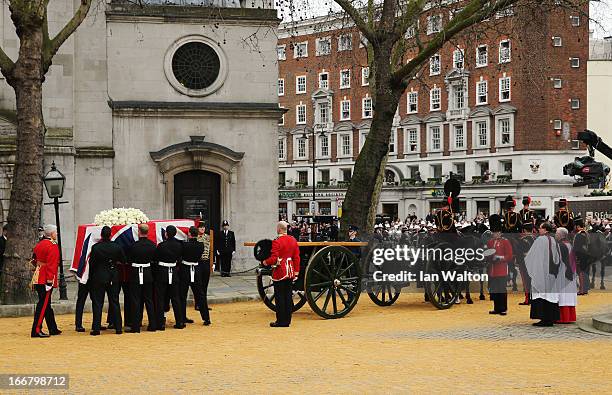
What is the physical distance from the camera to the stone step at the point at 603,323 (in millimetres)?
15758

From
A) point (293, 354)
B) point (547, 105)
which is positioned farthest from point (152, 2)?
point (547, 105)

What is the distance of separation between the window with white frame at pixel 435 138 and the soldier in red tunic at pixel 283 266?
6081 centimetres

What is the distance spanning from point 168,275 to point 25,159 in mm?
5073

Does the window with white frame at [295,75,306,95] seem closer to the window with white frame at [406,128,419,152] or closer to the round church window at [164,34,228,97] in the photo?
the window with white frame at [406,128,419,152]

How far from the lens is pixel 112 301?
16.7m

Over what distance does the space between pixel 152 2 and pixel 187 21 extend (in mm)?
2158

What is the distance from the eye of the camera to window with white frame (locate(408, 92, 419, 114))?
79.3 metres

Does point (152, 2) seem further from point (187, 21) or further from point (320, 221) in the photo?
point (320, 221)

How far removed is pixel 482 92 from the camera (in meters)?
73.5

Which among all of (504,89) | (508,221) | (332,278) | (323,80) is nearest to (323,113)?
(323,80)

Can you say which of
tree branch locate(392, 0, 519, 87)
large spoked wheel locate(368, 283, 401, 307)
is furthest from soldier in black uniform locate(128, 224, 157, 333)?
tree branch locate(392, 0, 519, 87)

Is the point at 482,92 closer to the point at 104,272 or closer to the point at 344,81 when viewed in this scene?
the point at 344,81

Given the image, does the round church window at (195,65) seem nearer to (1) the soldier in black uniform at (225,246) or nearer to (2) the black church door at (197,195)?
(2) the black church door at (197,195)

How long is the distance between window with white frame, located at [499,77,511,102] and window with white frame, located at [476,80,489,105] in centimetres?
160
